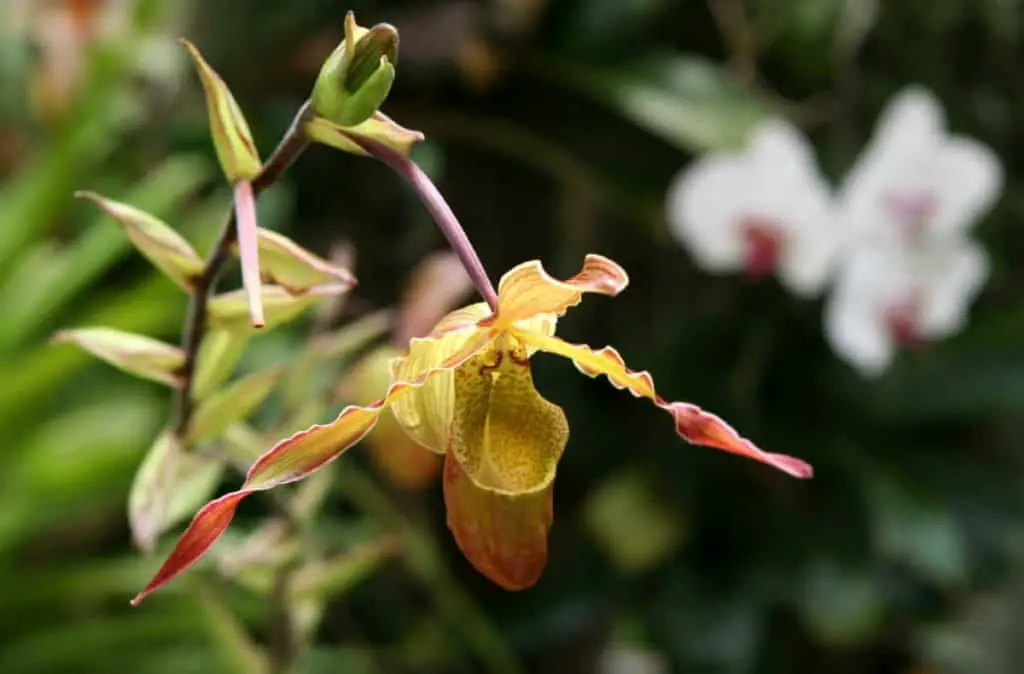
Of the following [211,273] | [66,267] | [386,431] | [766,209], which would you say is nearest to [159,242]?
[211,273]

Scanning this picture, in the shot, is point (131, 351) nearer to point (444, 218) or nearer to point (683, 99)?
point (444, 218)

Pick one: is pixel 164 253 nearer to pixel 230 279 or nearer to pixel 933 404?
pixel 230 279

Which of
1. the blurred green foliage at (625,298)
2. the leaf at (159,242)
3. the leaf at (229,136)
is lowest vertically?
the blurred green foliage at (625,298)

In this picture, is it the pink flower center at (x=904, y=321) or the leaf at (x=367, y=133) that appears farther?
the pink flower center at (x=904, y=321)

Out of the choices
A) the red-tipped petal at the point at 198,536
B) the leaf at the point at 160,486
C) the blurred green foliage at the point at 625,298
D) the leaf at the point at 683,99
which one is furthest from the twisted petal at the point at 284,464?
the leaf at the point at 683,99

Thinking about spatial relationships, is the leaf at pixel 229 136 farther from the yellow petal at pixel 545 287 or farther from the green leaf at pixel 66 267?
the green leaf at pixel 66 267

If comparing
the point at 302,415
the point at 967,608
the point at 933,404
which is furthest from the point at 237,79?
the point at 967,608

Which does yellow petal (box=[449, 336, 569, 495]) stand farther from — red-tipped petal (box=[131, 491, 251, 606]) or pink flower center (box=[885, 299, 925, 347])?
pink flower center (box=[885, 299, 925, 347])
